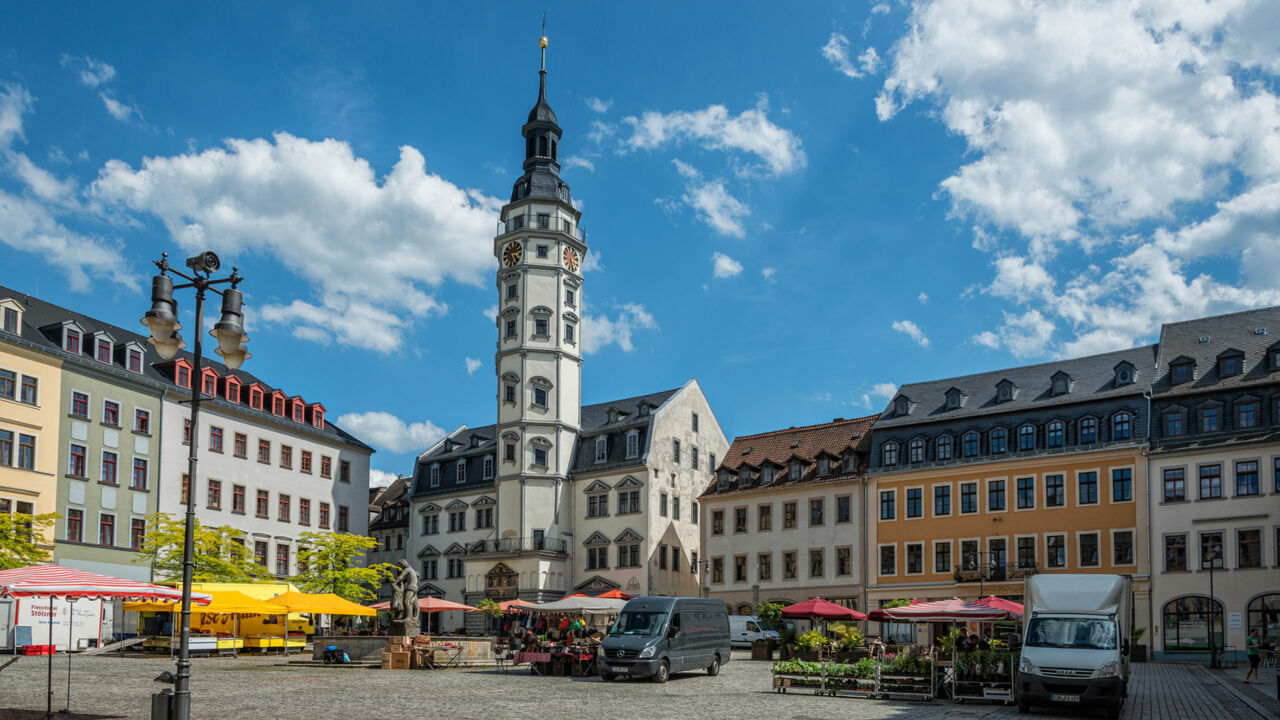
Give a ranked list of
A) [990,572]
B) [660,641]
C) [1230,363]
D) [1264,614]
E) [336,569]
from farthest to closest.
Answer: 1. [336,569]
2. [990,572]
3. [1230,363]
4. [1264,614]
5. [660,641]

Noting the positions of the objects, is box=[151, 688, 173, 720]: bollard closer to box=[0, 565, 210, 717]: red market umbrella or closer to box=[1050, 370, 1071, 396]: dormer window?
box=[0, 565, 210, 717]: red market umbrella

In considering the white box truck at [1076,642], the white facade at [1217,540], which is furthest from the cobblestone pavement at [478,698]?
the white facade at [1217,540]

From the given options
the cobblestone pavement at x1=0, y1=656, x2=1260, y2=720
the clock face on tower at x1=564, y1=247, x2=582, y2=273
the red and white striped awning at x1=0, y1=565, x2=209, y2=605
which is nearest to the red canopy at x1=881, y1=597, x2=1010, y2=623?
the cobblestone pavement at x1=0, y1=656, x2=1260, y2=720

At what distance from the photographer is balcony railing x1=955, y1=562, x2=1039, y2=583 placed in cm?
5353

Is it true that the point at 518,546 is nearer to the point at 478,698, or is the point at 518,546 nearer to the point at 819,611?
the point at 819,611

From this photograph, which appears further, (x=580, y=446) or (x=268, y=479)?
(x=580, y=446)

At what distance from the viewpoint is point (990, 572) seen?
178 feet

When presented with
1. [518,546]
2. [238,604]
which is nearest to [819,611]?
[238,604]

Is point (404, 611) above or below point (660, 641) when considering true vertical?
above

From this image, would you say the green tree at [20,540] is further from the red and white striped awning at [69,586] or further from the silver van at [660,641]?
the red and white striped awning at [69,586]

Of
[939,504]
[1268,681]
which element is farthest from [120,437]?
[1268,681]

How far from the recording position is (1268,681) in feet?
112

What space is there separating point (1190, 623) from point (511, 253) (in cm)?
4356

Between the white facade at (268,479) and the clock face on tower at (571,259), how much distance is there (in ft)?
58.4
